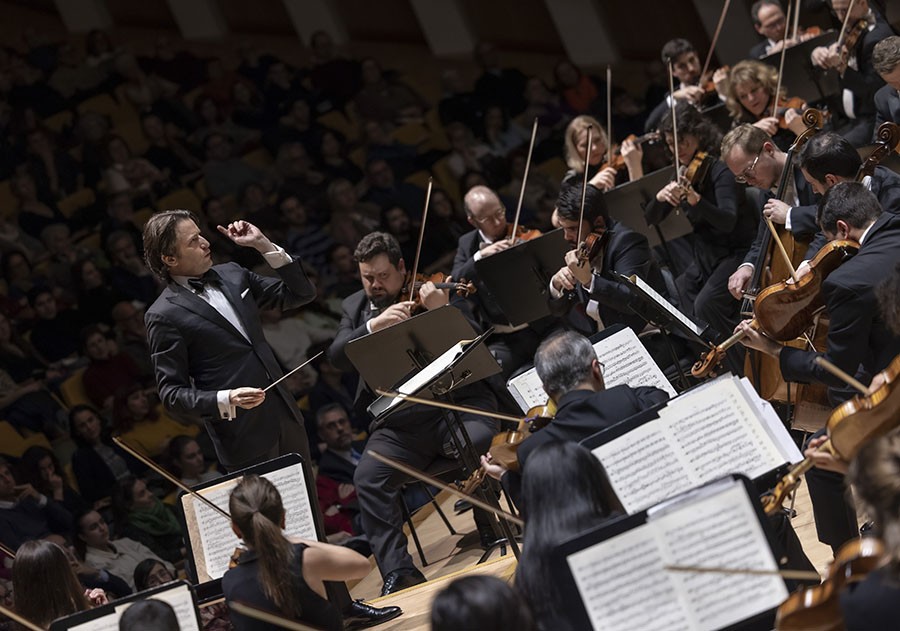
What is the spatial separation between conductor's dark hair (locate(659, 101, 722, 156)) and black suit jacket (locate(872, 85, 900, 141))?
628 millimetres

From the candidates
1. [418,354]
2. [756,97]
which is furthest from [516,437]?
[756,97]

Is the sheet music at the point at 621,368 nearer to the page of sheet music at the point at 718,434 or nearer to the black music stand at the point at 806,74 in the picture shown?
the page of sheet music at the point at 718,434

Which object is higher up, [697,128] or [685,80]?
[685,80]

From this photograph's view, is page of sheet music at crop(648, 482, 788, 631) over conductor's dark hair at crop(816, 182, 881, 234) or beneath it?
beneath

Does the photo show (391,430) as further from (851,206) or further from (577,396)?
(851,206)

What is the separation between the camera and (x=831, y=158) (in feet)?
11.6

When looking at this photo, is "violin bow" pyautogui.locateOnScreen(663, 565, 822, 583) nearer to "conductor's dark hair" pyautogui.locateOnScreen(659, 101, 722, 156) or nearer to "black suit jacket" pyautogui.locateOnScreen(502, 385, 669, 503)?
"black suit jacket" pyautogui.locateOnScreen(502, 385, 669, 503)

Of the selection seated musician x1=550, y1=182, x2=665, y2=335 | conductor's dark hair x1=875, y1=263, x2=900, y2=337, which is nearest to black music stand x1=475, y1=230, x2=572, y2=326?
seated musician x1=550, y1=182, x2=665, y2=335

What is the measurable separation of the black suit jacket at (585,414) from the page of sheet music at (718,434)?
0.48ft

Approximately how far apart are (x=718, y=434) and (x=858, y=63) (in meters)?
2.89

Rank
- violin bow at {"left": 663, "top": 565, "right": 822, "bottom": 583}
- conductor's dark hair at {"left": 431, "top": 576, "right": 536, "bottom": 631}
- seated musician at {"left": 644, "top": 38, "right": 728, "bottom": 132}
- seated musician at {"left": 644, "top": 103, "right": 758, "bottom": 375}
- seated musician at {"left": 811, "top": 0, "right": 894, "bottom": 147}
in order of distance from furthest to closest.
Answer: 1. seated musician at {"left": 644, "top": 38, "right": 728, "bottom": 132}
2. seated musician at {"left": 811, "top": 0, "right": 894, "bottom": 147}
3. seated musician at {"left": 644, "top": 103, "right": 758, "bottom": 375}
4. violin bow at {"left": 663, "top": 565, "right": 822, "bottom": 583}
5. conductor's dark hair at {"left": 431, "top": 576, "right": 536, "bottom": 631}

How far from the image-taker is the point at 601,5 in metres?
8.82

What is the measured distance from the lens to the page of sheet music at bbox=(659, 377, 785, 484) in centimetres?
269

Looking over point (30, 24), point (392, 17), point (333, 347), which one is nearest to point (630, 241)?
point (333, 347)
